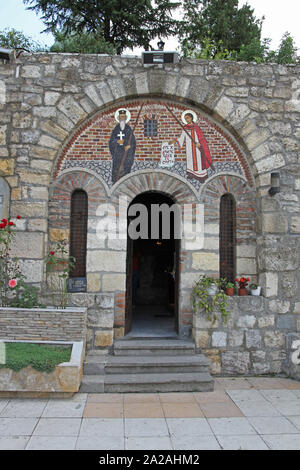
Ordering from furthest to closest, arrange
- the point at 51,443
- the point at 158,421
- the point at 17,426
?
1. the point at 158,421
2. the point at 17,426
3. the point at 51,443

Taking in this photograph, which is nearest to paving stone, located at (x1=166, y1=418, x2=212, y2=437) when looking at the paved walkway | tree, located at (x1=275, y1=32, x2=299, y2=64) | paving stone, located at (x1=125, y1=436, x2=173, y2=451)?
the paved walkway

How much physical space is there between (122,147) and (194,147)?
3.71ft

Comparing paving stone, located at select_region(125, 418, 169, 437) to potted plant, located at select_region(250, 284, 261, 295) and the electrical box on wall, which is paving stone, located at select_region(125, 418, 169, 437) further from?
the electrical box on wall

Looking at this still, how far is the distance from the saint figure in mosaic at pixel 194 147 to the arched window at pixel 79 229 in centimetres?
169

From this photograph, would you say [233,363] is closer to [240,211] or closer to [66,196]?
[240,211]

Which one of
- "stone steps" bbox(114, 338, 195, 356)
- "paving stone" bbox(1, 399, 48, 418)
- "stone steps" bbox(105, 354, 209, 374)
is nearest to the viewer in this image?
"paving stone" bbox(1, 399, 48, 418)

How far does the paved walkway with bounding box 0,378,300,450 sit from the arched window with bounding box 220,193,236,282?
1.75 metres

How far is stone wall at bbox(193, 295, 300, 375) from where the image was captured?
5.03 meters

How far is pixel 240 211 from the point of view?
550 cm

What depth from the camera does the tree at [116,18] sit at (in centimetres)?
1046

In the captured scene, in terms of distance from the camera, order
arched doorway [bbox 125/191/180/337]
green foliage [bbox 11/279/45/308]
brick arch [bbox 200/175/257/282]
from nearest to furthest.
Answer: green foliage [bbox 11/279/45/308] → brick arch [bbox 200/175/257/282] → arched doorway [bbox 125/191/180/337]

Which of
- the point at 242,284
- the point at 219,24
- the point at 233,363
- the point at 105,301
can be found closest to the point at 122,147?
the point at 105,301

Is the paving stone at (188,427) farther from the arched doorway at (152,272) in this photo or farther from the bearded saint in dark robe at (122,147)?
the bearded saint in dark robe at (122,147)

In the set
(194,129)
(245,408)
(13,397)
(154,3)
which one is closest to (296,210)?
(194,129)
